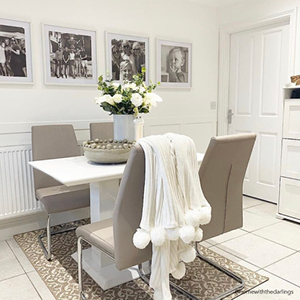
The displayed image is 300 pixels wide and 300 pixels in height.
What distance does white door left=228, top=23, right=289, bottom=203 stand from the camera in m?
3.52

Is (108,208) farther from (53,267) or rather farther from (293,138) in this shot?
(293,138)

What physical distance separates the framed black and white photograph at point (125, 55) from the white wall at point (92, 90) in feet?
0.22

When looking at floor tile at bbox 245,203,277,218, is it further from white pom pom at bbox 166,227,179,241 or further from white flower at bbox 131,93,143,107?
white pom pom at bbox 166,227,179,241

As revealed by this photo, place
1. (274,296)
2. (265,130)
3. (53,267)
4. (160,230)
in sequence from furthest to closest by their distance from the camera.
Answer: (265,130) < (53,267) < (274,296) < (160,230)

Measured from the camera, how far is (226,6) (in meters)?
3.90

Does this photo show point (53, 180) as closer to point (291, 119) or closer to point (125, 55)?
point (125, 55)

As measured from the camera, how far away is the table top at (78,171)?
176cm

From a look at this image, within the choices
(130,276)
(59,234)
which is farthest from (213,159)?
(59,234)

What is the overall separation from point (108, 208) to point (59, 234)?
3.30 feet

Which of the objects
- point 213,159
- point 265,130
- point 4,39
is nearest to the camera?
point 213,159

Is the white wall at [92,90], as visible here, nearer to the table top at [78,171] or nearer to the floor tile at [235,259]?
the table top at [78,171]

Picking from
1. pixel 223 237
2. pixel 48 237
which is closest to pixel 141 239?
pixel 48 237

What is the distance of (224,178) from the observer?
5.96 ft

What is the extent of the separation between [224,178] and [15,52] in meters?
2.08
